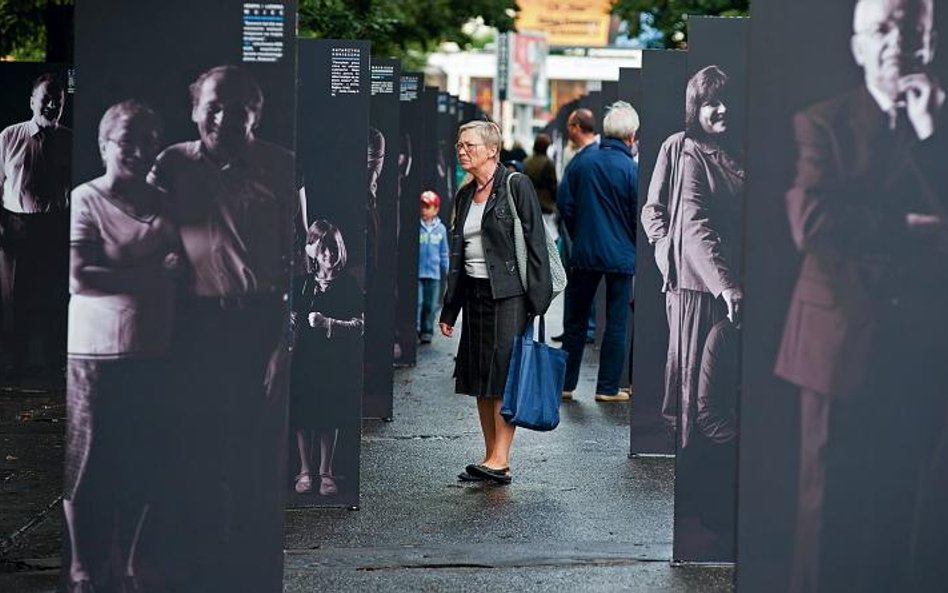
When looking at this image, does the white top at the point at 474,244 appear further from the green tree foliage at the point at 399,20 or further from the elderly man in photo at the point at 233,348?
the green tree foliage at the point at 399,20

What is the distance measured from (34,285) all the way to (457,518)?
5.92m

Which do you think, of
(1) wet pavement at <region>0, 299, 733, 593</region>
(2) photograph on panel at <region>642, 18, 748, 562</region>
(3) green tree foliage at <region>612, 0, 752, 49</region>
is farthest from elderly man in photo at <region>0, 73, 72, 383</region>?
(3) green tree foliage at <region>612, 0, 752, 49</region>

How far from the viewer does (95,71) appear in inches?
232

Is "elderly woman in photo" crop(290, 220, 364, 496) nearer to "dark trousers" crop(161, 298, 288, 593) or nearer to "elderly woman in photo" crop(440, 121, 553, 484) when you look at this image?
"elderly woman in photo" crop(440, 121, 553, 484)

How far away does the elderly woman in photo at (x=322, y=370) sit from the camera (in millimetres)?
8797

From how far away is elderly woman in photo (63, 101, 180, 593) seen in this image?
5.96m

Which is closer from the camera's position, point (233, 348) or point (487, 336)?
point (233, 348)

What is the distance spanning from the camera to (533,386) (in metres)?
9.48

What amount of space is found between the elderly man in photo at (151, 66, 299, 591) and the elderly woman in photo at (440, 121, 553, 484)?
358 centimetres

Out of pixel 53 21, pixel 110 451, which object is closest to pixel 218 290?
pixel 110 451

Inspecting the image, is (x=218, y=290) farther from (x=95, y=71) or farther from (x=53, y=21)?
(x=53, y=21)

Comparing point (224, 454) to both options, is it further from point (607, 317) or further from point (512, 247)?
point (607, 317)

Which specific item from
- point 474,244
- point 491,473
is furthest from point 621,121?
point 491,473

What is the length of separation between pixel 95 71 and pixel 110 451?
1.18 meters
